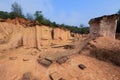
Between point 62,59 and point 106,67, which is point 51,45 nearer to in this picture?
point 62,59

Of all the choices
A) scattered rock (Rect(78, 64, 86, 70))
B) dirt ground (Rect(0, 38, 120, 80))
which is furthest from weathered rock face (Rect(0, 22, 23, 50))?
scattered rock (Rect(78, 64, 86, 70))

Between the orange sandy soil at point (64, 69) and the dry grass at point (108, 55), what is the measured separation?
30 centimetres

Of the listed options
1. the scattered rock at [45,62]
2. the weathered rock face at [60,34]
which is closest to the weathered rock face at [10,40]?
the weathered rock face at [60,34]

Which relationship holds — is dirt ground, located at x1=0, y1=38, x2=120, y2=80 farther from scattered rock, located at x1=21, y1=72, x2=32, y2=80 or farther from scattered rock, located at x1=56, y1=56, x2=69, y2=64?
scattered rock, located at x1=56, y1=56, x2=69, y2=64

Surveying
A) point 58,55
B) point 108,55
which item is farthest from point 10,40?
point 108,55

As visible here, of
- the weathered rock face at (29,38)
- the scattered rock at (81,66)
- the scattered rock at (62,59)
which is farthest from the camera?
the weathered rock face at (29,38)

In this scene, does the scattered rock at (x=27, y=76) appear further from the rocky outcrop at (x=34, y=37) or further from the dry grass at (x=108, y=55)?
the dry grass at (x=108, y=55)

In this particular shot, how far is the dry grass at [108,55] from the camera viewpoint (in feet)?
27.4

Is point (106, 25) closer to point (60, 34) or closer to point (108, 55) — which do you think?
point (108, 55)

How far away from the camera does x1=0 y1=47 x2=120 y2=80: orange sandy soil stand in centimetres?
717

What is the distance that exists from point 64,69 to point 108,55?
2486 millimetres

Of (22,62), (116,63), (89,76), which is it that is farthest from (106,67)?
(22,62)

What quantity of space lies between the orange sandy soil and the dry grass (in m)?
0.30

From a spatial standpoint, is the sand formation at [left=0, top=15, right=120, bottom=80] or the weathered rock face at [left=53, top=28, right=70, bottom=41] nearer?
the sand formation at [left=0, top=15, right=120, bottom=80]
